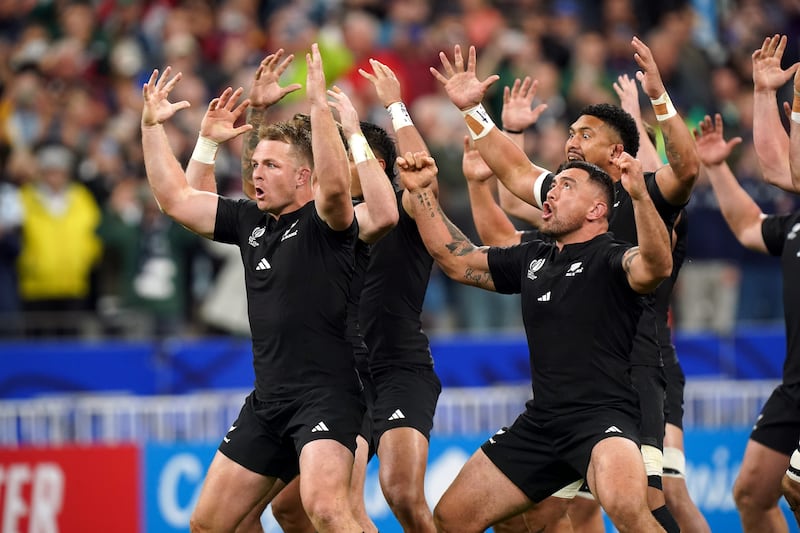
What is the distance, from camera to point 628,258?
848 cm

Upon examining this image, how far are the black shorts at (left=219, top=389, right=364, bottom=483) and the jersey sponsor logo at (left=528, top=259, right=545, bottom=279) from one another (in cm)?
131

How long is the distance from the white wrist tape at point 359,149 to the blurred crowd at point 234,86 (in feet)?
23.6

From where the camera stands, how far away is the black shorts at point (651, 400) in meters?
9.02

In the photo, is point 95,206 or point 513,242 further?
point 95,206

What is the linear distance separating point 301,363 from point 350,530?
1.10m

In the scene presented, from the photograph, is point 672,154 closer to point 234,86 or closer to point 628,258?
point 628,258

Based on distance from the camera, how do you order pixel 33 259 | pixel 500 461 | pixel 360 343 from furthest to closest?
pixel 33 259 → pixel 360 343 → pixel 500 461

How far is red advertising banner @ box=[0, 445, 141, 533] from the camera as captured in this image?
1277 cm

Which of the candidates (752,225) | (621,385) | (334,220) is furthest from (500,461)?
(752,225)

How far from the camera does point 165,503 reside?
41.9 feet

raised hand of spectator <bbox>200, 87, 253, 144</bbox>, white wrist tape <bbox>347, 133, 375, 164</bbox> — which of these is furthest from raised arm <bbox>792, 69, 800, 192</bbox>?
raised hand of spectator <bbox>200, 87, 253, 144</bbox>

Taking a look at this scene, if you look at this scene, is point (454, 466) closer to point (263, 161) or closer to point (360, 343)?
point (360, 343)

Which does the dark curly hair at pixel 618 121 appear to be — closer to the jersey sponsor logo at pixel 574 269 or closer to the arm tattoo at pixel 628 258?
the jersey sponsor logo at pixel 574 269

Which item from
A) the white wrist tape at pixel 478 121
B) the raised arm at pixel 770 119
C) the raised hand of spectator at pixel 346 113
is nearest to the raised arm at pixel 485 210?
the white wrist tape at pixel 478 121
